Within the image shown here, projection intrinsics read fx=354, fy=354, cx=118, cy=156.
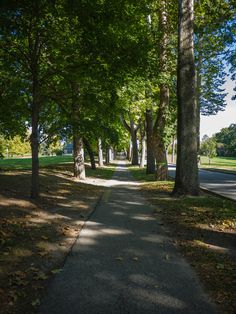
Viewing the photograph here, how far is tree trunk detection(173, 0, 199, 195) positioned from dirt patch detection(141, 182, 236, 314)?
70cm

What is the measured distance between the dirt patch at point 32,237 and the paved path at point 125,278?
230 mm

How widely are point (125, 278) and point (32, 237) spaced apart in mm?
2643

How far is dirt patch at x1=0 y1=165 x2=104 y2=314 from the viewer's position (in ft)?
13.9

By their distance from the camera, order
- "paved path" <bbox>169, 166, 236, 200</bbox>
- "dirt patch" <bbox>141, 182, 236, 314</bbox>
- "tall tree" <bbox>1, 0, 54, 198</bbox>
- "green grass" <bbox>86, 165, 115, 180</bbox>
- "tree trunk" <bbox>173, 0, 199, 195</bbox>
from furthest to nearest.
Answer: "green grass" <bbox>86, 165, 115, 180</bbox>, "paved path" <bbox>169, 166, 236, 200</bbox>, "tree trunk" <bbox>173, 0, 199, 195</bbox>, "tall tree" <bbox>1, 0, 54, 198</bbox>, "dirt patch" <bbox>141, 182, 236, 314</bbox>

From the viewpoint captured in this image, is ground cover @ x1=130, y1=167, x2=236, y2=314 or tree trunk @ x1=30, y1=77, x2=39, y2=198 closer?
ground cover @ x1=130, y1=167, x2=236, y2=314

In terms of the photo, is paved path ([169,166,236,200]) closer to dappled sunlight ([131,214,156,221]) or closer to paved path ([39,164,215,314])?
dappled sunlight ([131,214,156,221])

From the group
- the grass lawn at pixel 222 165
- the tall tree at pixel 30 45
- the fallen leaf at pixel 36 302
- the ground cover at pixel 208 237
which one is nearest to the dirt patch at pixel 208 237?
the ground cover at pixel 208 237

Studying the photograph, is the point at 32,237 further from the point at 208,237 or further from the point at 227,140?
the point at 227,140

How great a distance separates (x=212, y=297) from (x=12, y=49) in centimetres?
869

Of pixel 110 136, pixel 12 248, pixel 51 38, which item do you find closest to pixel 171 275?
pixel 12 248

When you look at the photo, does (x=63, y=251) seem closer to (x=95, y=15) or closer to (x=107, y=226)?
(x=107, y=226)

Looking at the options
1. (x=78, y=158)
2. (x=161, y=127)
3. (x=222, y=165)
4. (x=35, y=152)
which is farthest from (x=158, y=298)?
(x=222, y=165)

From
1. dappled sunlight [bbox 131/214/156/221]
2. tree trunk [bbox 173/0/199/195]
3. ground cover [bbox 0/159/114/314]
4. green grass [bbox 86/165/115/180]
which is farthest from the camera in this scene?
green grass [bbox 86/165/115/180]

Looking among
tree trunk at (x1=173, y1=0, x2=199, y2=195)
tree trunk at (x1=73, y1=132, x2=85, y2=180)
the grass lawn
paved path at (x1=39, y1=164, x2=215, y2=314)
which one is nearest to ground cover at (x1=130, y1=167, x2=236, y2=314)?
paved path at (x1=39, y1=164, x2=215, y2=314)
